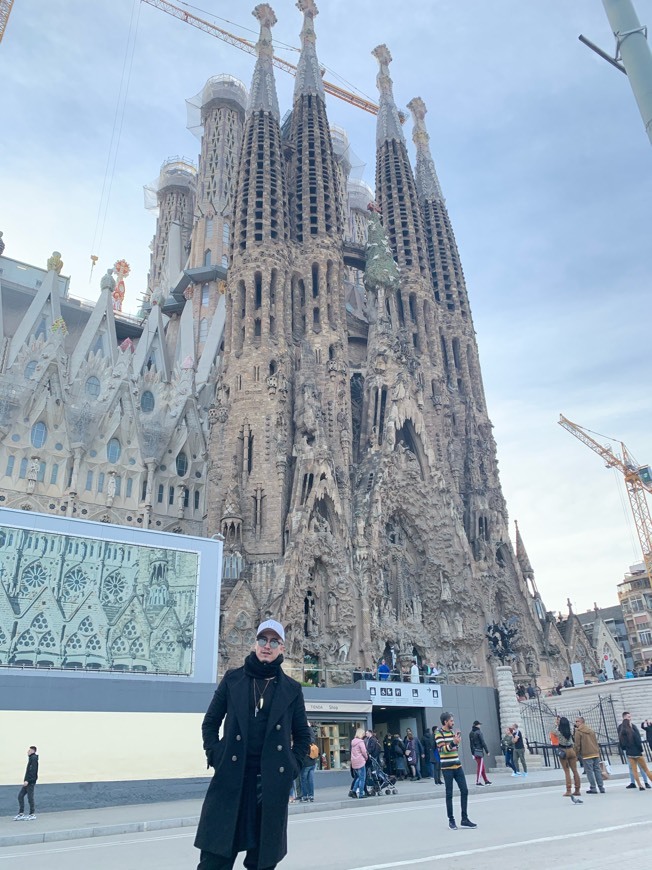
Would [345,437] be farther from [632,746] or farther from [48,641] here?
[632,746]

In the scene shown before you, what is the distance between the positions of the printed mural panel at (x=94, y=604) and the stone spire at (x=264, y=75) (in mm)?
37494

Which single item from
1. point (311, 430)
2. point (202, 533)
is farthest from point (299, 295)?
point (202, 533)

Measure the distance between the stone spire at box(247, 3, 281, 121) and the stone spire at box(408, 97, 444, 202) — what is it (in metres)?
15.2

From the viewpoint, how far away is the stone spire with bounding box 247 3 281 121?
47.3m

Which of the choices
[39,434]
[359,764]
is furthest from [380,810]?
[39,434]

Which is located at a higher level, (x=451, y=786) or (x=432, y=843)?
(x=451, y=786)

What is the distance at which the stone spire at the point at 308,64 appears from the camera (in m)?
52.6

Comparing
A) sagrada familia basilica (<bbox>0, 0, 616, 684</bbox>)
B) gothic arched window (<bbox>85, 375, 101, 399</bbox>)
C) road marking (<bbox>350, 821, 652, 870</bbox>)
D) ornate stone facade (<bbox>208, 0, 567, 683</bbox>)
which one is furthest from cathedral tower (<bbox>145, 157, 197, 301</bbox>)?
road marking (<bbox>350, 821, 652, 870</bbox>)

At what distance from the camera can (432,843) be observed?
6.65 m

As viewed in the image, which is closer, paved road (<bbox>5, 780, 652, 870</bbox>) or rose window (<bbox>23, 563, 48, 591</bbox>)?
paved road (<bbox>5, 780, 652, 870</bbox>)

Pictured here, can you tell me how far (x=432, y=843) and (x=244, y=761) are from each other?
3980 mm

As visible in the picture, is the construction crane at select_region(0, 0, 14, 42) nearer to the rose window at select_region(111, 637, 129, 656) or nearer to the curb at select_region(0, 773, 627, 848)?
the rose window at select_region(111, 637, 129, 656)

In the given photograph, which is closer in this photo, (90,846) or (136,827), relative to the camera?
(90,846)

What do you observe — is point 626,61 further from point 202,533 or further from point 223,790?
point 202,533
